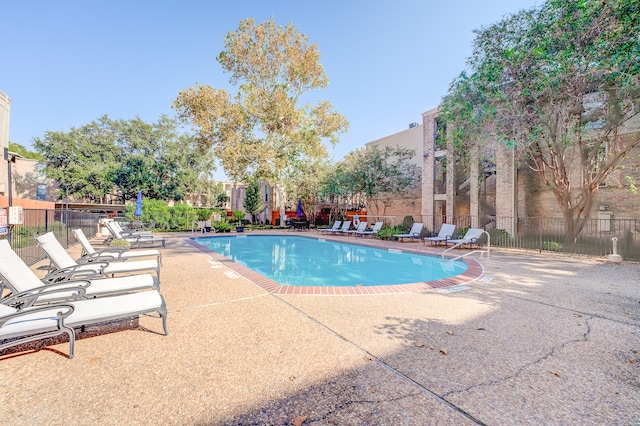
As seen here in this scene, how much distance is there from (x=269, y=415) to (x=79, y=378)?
167cm

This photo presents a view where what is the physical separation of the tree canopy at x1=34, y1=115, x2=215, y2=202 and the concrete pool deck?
2980 cm

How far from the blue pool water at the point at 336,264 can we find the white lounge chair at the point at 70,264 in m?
3.31

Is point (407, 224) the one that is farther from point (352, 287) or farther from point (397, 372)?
point (397, 372)

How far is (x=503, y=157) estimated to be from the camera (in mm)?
14266

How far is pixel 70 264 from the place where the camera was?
4727 mm

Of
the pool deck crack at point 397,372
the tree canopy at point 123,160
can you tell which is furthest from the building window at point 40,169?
the pool deck crack at point 397,372

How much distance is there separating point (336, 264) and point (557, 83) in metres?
8.95

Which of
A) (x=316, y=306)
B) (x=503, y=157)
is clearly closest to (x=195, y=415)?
(x=316, y=306)

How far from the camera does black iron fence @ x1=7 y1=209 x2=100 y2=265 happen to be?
7.42m

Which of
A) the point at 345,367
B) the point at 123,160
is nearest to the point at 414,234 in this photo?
the point at 345,367

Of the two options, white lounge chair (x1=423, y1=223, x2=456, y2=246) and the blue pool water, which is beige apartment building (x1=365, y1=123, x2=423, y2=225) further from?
the blue pool water

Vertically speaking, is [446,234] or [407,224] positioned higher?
[407,224]

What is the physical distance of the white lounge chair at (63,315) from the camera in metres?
2.44

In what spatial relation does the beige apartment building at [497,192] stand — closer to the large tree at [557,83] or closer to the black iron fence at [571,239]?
the black iron fence at [571,239]
